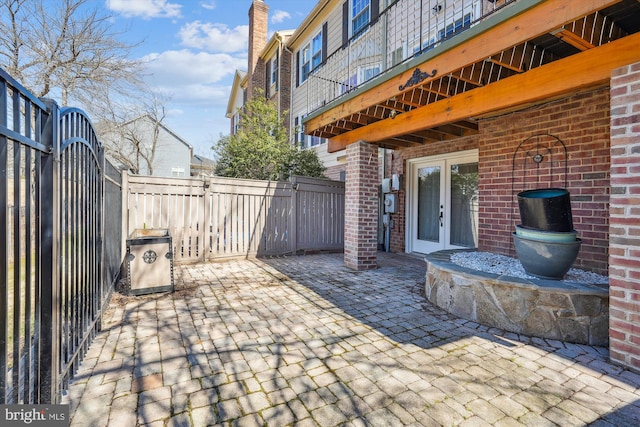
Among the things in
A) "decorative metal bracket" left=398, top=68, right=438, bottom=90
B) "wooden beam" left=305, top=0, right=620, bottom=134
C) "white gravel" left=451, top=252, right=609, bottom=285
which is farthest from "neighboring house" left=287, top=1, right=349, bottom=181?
"white gravel" left=451, top=252, right=609, bottom=285

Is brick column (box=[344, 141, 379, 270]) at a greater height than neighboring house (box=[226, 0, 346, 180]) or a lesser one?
lesser

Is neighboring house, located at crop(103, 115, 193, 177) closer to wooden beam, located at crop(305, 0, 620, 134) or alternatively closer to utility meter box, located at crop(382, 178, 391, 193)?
utility meter box, located at crop(382, 178, 391, 193)

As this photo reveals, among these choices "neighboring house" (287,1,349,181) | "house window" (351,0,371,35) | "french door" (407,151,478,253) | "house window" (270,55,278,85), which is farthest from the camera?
"house window" (270,55,278,85)

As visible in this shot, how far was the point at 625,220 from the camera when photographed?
93.4 inches

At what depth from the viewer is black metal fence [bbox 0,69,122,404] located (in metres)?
1.19

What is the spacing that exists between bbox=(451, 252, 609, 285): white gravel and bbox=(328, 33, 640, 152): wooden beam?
1845 mm

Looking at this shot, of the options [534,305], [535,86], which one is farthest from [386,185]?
[534,305]

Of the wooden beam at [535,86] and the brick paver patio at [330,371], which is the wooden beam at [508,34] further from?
the brick paver patio at [330,371]

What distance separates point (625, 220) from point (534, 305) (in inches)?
41.3

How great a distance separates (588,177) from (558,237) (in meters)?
1.55

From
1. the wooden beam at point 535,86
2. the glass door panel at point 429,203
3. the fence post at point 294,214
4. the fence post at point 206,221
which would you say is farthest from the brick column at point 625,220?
the fence post at point 206,221

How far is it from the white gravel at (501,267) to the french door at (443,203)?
53.3 inches

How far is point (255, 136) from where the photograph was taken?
8602 millimetres

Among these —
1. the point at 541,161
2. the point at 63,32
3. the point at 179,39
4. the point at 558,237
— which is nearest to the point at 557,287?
the point at 558,237
